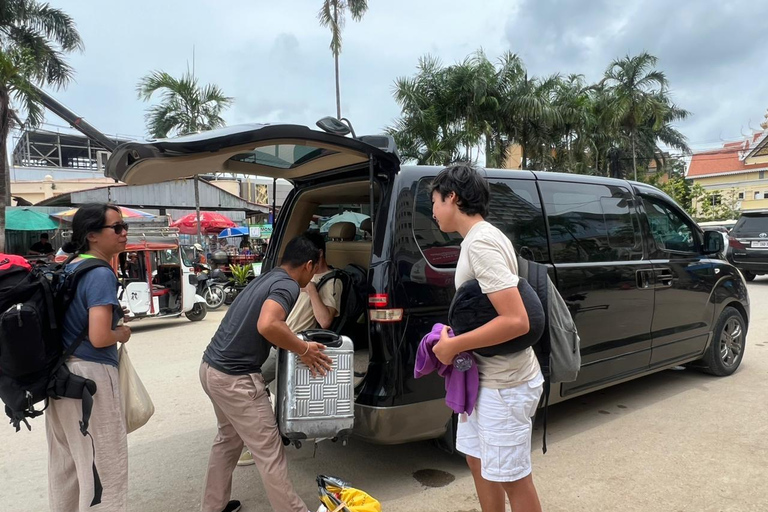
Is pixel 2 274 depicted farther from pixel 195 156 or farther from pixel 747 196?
pixel 747 196

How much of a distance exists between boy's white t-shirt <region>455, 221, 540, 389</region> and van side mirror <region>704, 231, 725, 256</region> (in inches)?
138

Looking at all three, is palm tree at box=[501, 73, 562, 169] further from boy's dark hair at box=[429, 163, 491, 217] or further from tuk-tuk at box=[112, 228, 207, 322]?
boy's dark hair at box=[429, 163, 491, 217]

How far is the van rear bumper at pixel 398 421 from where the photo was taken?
9.17ft

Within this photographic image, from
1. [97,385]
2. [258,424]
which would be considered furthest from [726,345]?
[97,385]

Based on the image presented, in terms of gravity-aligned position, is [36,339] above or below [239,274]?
above

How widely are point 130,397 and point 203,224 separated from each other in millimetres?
Answer: 15866

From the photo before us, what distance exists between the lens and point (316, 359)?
2551 millimetres

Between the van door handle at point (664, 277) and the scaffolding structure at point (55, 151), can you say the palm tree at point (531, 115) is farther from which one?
the scaffolding structure at point (55, 151)

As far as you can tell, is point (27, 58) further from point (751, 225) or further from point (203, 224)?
point (751, 225)

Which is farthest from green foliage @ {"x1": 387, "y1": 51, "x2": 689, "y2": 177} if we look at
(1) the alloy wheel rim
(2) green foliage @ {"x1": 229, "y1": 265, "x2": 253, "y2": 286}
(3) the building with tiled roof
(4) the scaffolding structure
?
(3) the building with tiled roof

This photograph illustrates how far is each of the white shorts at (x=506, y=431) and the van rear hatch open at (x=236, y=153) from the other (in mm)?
1431

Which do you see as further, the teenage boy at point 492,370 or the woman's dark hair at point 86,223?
the woman's dark hair at point 86,223

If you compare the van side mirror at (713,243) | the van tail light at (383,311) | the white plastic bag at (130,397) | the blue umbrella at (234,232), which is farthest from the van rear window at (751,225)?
the blue umbrella at (234,232)

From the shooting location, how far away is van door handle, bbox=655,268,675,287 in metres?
4.11
